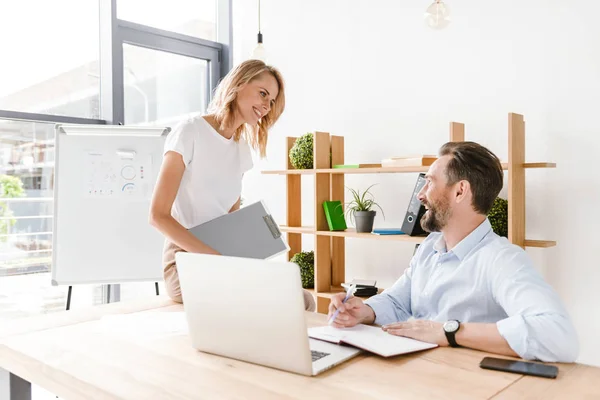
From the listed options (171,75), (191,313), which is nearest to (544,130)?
(191,313)

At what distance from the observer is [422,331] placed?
1347 millimetres

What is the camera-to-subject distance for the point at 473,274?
1490 millimetres

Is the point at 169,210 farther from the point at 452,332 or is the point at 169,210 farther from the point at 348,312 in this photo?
the point at 452,332

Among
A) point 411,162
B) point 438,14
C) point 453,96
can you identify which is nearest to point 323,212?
point 411,162

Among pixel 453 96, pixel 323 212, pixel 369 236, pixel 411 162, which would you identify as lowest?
pixel 369 236

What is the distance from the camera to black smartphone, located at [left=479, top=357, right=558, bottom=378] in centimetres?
110

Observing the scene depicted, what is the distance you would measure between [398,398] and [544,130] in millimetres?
2127

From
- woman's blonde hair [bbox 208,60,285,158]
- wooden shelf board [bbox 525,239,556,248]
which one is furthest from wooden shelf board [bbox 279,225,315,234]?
wooden shelf board [bbox 525,239,556,248]

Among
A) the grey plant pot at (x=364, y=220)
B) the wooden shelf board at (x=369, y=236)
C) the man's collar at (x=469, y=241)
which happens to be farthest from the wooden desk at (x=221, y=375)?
the grey plant pot at (x=364, y=220)

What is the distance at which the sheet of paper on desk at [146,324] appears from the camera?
1486 mm

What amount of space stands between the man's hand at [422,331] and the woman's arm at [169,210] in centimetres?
85

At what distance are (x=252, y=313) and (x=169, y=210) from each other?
0.98 meters

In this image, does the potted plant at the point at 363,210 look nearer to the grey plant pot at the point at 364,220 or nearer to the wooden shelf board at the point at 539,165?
the grey plant pot at the point at 364,220

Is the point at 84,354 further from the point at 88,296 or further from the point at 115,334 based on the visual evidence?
the point at 88,296
